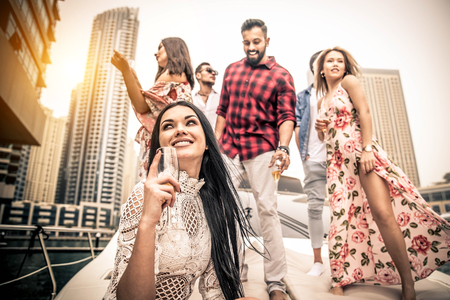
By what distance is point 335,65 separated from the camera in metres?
1.84

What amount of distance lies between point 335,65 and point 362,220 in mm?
1118

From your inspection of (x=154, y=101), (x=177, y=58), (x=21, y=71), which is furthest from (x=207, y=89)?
(x=21, y=71)

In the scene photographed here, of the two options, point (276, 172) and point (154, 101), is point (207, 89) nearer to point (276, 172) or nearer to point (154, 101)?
point (154, 101)

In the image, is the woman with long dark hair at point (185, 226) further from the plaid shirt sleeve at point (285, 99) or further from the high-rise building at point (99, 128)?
the high-rise building at point (99, 128)

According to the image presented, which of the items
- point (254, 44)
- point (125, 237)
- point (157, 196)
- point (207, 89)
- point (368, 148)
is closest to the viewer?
point (157, 196)

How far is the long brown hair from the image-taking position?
1761 millimetres

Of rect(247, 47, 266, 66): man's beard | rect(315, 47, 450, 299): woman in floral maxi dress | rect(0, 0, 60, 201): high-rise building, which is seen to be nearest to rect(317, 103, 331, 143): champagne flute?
rect(315, 47, 450, 299): woman in floral maxi dress

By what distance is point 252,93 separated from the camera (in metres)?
1.88

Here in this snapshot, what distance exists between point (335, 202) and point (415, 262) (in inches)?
21.0

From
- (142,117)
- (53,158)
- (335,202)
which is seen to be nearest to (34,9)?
(142,117)

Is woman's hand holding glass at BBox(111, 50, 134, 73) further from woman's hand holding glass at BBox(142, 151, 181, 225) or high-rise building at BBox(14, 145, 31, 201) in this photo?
high-rise building at BBox(14, 145, 31, 201)

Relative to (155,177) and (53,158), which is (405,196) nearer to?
(155,177)

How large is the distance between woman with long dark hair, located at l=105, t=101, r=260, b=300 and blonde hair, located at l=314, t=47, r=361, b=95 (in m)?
1.36

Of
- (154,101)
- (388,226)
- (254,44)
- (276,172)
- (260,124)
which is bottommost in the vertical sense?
(388,226)
